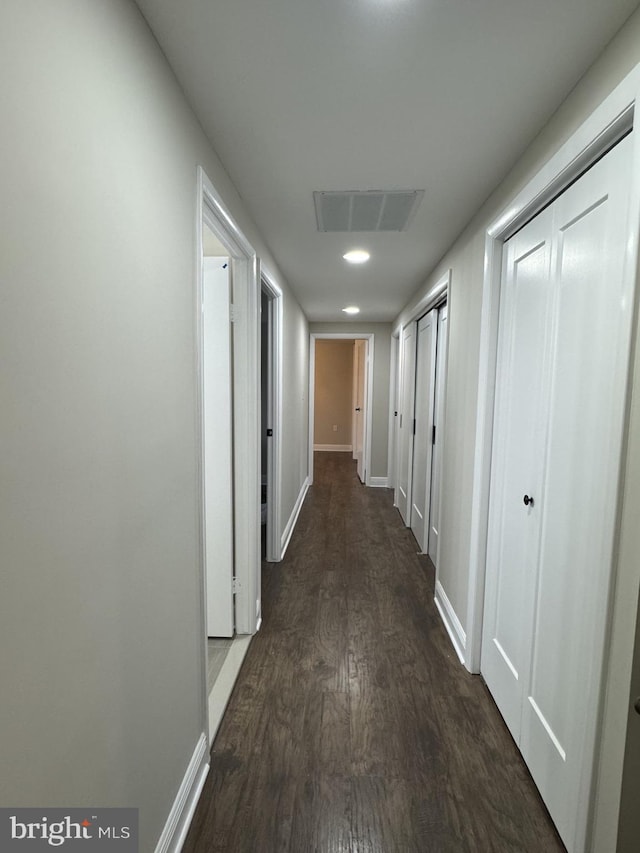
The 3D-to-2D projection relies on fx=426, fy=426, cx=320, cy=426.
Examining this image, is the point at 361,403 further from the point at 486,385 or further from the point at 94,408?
the point at 94,408

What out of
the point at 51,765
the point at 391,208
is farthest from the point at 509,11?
the point at 51,765

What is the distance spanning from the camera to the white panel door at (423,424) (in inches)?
141

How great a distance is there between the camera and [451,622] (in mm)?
2498

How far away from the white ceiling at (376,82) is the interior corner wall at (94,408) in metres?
0.17

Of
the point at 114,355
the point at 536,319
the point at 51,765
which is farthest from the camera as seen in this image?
the point at 536,319

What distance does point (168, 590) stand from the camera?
1.26 meters

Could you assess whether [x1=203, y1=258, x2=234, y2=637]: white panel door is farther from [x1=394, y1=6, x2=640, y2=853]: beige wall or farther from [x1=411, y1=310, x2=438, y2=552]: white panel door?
[x1=411, y1=310, x2=438, y2=552]: white panel door

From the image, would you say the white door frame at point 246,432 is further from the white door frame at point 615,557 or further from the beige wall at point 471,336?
the white door frame at point 615,557

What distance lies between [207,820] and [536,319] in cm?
209

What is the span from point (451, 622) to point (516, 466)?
1.22 m

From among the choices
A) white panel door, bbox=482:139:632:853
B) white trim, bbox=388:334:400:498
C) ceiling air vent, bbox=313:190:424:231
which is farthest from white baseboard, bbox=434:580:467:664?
white trim, bbox=388:334:400:498

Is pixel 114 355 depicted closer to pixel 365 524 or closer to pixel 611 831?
pixel 611 831

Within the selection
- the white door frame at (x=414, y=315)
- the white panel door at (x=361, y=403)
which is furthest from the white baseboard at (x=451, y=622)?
the white panel door at (x=361, y=403)

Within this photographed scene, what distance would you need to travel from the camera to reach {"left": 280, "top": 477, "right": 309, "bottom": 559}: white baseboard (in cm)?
370
